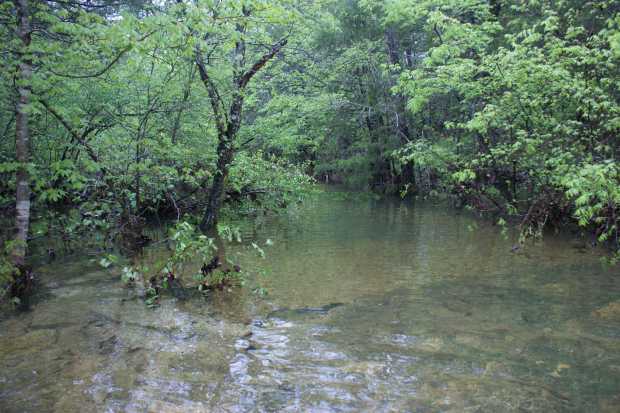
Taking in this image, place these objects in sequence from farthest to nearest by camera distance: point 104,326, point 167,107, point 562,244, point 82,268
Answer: point 562,244, point 167,107, point 82,268, point 104,326

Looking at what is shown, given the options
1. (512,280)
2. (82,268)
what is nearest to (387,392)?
(512,280)

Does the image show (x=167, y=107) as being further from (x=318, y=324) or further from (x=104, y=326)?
(x=318, y=324)

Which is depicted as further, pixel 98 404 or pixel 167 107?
pixel 167 107

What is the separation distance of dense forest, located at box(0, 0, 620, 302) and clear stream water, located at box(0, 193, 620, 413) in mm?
943

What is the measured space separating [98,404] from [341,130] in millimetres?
22439

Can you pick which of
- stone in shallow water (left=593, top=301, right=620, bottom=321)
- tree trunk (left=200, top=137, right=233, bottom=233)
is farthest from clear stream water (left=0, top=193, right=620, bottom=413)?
tree trunk (left=200, top=137, right=233, bottom=233)

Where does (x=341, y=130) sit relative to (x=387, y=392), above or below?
above

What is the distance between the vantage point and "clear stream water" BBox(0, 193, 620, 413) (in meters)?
4.27

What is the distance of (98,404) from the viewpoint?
407cm

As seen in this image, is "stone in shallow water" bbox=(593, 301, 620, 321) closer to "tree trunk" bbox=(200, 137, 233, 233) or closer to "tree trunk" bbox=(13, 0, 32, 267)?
"tree trunk" bbox=(13, 0, 32, 267)

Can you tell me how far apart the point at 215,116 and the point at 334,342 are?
7.05 m

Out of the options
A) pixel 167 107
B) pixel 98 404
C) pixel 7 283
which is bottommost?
pixel 98 404

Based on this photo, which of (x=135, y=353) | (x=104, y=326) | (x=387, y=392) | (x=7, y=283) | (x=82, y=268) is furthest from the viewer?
(x=82, y=268)

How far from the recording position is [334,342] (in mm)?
5590
